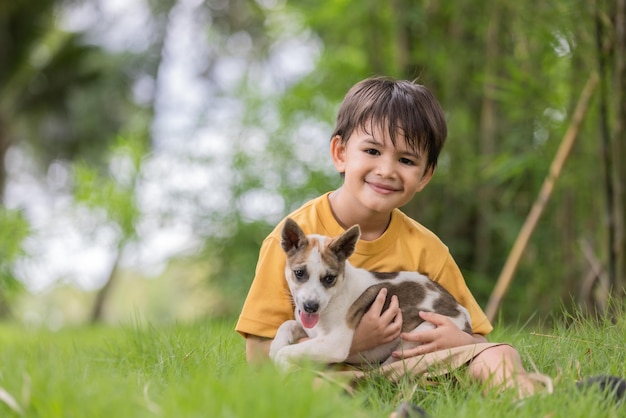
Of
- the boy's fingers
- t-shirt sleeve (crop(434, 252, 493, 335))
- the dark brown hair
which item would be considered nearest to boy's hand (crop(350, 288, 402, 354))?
the boy's fingers

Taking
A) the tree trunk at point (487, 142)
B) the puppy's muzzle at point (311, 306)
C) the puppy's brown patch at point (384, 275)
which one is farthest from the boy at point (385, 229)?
the tree trunk at point (487, 142)

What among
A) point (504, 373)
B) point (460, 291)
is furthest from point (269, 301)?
point (504, 373)

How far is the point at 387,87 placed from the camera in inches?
103

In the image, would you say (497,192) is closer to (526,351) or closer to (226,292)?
(226,292)

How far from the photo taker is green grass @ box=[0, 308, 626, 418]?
5.17ft

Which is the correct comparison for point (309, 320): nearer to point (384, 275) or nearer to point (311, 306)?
point (311, 306)

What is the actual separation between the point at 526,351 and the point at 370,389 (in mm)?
730

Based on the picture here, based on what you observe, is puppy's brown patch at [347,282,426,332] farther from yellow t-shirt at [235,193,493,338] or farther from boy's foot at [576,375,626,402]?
boy's foot at [576,375,626,402]

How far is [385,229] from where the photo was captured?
271cm

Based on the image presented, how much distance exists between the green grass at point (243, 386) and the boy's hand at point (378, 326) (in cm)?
14

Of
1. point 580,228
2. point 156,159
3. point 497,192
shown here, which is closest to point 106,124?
point 156,159

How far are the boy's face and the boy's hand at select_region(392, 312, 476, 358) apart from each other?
1.38ft

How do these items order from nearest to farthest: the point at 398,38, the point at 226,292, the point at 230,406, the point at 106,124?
the point at 230,406 → the point at 398,38 → the point at 226,292 → the point at 106,124

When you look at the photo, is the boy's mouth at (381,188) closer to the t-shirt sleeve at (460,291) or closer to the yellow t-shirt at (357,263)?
the yellow t-shirt at (357,263)
